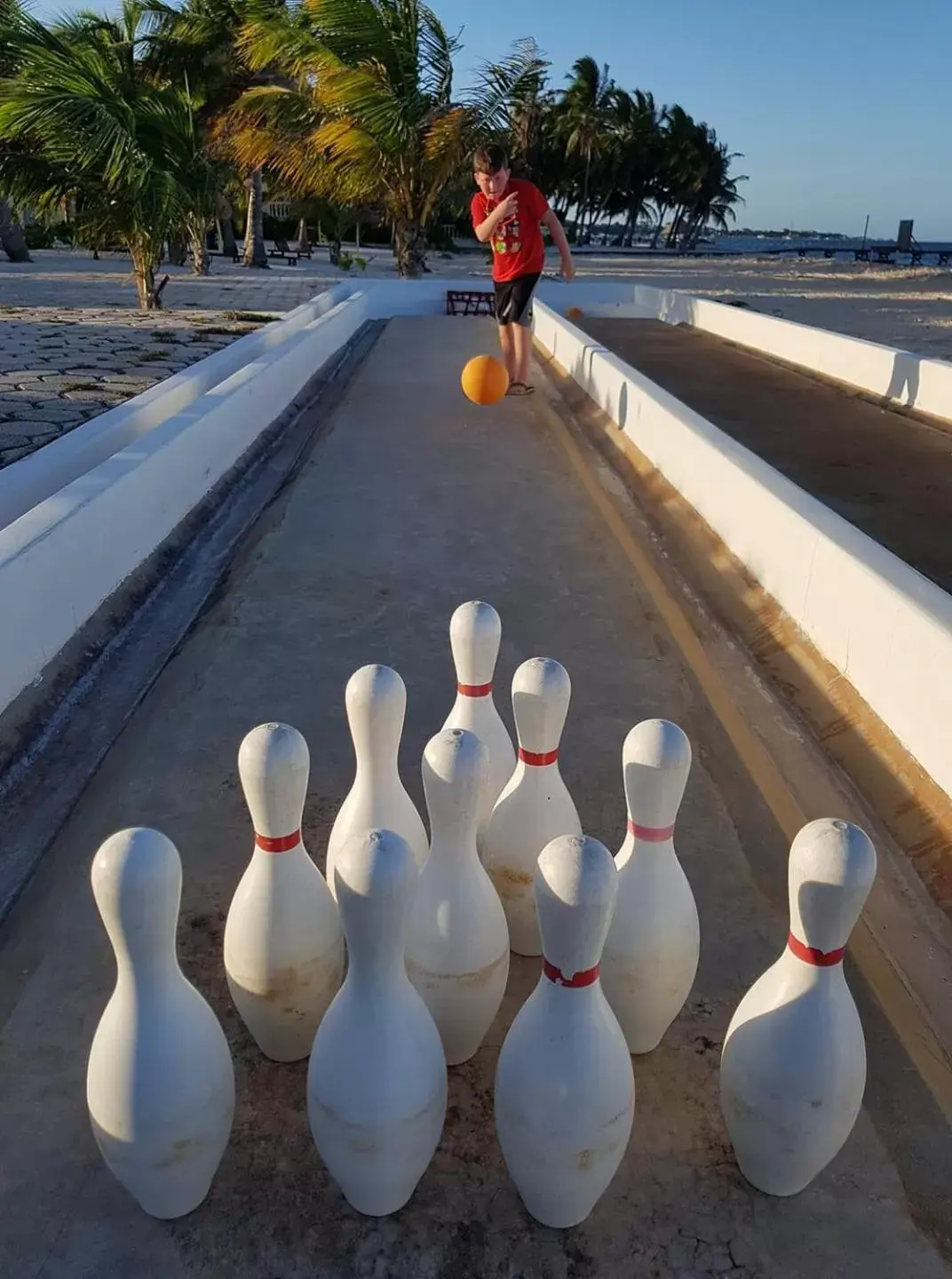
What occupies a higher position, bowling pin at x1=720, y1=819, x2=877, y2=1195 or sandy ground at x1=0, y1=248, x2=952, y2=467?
sandy ground at x1=0, y1=248, x2=952, y2=467

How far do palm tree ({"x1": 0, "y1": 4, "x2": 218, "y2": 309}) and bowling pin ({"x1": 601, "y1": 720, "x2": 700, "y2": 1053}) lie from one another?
1045 centimetres

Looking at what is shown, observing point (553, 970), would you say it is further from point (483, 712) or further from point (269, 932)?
point (483, 712)

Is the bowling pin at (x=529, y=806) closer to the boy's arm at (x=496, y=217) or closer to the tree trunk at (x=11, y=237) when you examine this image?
the boy's arm at (x=496, y=217)

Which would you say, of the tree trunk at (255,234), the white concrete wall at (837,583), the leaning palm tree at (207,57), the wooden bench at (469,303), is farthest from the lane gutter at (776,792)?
the tree trunk at (255,234)

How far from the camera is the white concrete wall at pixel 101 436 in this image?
4.07 m

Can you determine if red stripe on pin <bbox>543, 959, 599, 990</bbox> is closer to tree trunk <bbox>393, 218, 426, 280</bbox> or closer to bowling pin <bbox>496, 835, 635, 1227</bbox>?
bowling pin <bbox>496, 835, 635, 1227</bbox>

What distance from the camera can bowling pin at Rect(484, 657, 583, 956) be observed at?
A: 6.03 ft

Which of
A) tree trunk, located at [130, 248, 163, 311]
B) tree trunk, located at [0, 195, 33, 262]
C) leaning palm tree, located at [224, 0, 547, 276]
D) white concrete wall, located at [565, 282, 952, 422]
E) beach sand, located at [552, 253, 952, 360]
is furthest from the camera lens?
tree trunk, located at [0, 195, 33, 262]

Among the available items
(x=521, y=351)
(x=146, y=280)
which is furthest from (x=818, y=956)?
(x=146, y=280)

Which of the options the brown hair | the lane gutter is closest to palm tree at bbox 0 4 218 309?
the brown hair

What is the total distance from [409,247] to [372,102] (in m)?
3.14

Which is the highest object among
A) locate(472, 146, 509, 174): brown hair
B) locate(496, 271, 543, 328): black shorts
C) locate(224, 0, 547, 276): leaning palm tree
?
locate(224, 0, 547, 276): leaning palm tree

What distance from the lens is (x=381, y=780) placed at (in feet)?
6.10

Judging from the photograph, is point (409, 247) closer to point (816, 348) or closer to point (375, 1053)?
point (816, 348)
